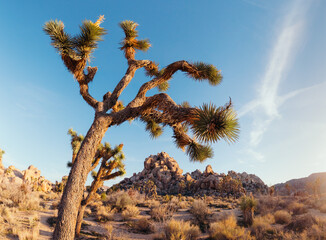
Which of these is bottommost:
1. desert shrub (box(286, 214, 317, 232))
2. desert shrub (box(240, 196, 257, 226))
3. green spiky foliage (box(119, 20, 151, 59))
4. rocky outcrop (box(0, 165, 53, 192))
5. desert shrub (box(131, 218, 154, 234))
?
desert shrub (box(131, 218, 154, 234))

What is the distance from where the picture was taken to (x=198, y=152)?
6.96m

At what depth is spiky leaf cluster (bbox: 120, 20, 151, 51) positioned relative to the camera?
7.95 meters

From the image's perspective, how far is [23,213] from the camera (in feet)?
38.5

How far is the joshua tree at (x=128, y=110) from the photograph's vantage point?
4879 millimetres

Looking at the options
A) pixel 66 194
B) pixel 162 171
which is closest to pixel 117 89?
pixel 66 194

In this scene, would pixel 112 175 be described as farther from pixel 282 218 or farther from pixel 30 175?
pixel 30 175

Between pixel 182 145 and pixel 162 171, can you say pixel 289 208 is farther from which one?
pixel 162 171

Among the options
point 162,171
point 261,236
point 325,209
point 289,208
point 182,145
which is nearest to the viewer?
point 182,145

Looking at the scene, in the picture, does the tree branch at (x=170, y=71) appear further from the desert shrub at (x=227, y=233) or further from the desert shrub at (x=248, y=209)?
the desert shrub at (x=248, y=209)

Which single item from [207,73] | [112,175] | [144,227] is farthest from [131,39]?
[144,227]

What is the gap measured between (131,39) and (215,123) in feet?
16.7

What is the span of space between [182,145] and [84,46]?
4.66 meters

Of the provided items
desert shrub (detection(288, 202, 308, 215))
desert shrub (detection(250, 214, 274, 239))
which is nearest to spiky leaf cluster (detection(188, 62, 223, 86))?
desert shrub (detection(250, 214, 274, 239))

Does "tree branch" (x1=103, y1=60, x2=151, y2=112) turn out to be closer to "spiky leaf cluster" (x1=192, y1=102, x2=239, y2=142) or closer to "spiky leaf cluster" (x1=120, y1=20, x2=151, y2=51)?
"spiky leaf cluster" (x1=120, y1=20, x2=151, y2=51)
